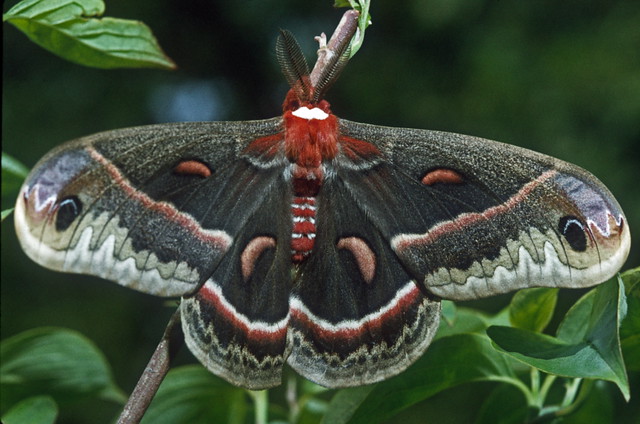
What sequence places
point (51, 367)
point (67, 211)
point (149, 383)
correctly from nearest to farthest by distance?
point (149, 383), point (67, 211), point (51, 367)

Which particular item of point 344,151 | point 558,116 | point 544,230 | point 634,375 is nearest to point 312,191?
point 344,151

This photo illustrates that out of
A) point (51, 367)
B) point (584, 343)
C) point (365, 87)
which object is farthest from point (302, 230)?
point (365, 87)

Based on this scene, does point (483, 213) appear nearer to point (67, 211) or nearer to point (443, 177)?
point (443, 177)

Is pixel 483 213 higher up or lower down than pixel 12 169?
higher up

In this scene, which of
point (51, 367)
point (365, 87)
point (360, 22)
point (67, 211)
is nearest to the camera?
point (67, 211)

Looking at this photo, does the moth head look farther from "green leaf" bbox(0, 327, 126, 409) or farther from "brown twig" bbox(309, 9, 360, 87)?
→ "green leaf" bbox(0, 327, 126, 409)

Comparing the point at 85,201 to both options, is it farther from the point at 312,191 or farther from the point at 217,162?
the point at 312,191
